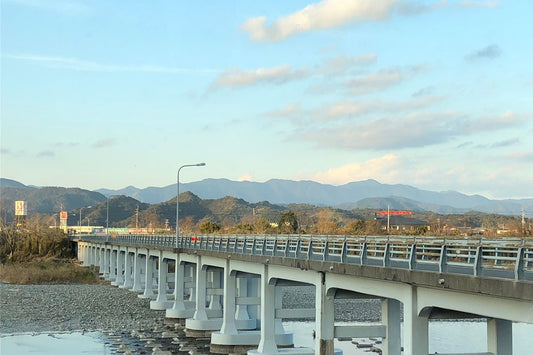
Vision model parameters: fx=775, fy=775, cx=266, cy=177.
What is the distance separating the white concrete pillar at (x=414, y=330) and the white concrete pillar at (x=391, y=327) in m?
7.99

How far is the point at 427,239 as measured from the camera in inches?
1166

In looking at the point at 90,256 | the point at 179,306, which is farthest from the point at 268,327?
the point at 90,256

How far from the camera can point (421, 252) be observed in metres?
26.3

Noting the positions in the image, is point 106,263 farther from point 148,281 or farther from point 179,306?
point 179,306

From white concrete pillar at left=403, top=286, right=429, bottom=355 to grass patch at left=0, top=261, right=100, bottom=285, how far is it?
8748 cm

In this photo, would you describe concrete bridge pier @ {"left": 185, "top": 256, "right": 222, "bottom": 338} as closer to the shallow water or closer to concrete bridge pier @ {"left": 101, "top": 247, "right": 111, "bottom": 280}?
the shallow water

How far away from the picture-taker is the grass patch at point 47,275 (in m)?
109

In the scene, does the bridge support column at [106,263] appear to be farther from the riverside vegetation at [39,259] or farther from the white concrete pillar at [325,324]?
the white concrete pillar at [325,324]

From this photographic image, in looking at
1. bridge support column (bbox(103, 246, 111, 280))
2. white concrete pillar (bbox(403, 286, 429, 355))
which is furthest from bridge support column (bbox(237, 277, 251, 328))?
bridge support column (bbox(103, 246, 111, 280))

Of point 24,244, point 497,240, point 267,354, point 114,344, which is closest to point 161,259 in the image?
point 114,344

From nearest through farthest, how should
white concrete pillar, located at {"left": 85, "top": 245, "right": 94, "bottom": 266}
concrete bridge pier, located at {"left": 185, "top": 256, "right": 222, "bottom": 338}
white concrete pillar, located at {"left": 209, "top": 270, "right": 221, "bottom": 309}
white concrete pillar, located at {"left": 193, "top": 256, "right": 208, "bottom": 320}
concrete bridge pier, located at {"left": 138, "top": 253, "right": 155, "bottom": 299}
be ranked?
concrete bridge pier, located at {"left": 185, "top": 256, "right": 222, "bottom": 338}, white concrete pillar, located at {"left": 193, "top": 256, "right": 208, "bottom": 320}, white concrete pillar, located at {"left": 209, "top": 270, "right": 221, "bottom": 309}, concrete bridge pier, located at {"left": 138, "top": 253, "right": 155, "bottom": 299}, white concrete pillar, located at {"left": 85, "top": 245, "right": 94, "bottom": 266}

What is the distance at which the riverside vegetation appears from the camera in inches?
4405

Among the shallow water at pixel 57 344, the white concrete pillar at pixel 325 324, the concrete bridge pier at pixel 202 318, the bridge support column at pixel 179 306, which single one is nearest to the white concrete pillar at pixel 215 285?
the concrete bridge pier at pixel 202 318

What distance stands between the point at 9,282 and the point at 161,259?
1818 inches
